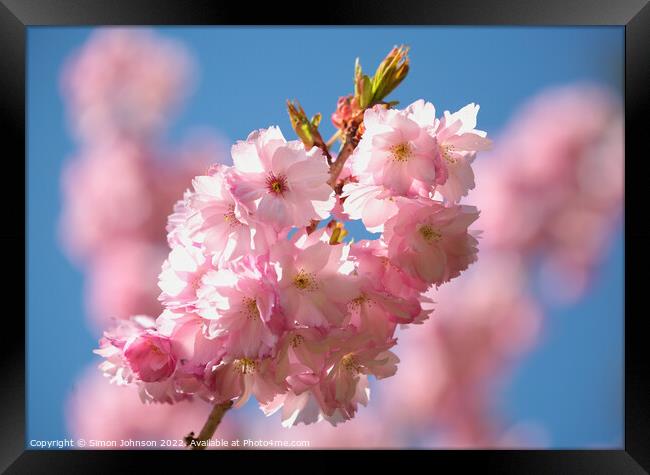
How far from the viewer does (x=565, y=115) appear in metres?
2.06

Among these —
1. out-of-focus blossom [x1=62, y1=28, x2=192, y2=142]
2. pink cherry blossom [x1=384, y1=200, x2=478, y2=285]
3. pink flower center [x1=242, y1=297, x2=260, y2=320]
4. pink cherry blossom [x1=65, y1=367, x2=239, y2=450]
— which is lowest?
pink cherry blossom [x1=65, y1=367, x2=239, y2=450]

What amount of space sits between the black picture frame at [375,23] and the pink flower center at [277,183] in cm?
64

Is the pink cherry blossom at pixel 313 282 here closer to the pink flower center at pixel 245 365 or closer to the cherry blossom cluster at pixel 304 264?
the cherry blossom cluster at pixel 304 264

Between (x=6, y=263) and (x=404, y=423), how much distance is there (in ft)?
4.16

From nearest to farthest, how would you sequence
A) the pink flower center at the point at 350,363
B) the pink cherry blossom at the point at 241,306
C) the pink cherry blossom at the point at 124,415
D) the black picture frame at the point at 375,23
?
the pink cherry blossom at the point at 241,306
the pink flower center at the point at 350,363
the black picture frame at the point at 375,23
the pink cherry blossom at the point at 124,415

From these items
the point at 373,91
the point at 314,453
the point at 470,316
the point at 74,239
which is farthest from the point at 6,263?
the point at 470,316

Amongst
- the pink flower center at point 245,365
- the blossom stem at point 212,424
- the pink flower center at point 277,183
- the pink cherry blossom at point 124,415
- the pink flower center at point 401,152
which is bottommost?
the pink cherry blossom at point 124,415

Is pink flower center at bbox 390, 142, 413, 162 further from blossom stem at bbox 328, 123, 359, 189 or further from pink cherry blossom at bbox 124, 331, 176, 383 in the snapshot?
pink cherry blossom at bbox 124, 331, 176, 383

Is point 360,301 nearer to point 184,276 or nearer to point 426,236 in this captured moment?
point 426,236

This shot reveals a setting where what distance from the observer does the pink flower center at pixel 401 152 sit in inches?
35.1

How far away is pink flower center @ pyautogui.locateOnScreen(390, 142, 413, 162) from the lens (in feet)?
2.92

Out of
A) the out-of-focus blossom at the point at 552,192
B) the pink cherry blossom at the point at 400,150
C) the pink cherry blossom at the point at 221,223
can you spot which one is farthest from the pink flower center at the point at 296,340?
the out-of-focus blossom at the point at 552,192

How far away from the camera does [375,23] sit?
1400mm

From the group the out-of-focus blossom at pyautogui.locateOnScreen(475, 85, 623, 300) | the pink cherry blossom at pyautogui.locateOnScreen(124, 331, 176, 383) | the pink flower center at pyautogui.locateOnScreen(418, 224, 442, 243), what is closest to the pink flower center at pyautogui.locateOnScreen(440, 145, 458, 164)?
the pink flower center at pyautogui.locateOnScreen(418, 224, 442, 243)
